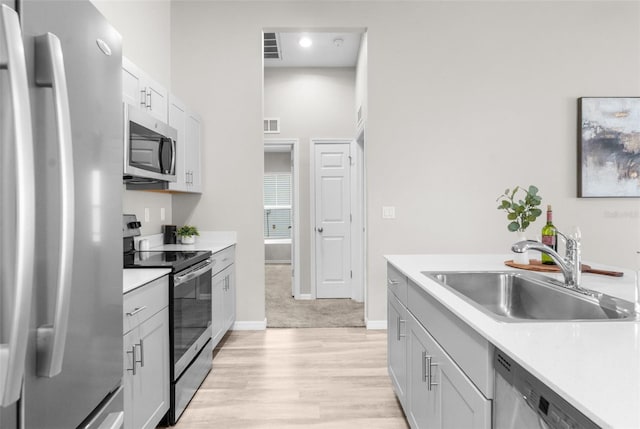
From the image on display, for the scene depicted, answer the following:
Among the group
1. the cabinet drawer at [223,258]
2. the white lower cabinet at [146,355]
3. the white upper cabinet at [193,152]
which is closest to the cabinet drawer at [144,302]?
Answer: the white lower cabinet at [146,355]

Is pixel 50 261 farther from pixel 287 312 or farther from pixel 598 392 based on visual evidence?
pixel 287 312

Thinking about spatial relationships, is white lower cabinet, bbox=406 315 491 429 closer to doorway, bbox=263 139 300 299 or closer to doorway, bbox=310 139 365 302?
doorway, bbox=310 139 365 302

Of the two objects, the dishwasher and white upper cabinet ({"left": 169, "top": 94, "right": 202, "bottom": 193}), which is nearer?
the dishwasher

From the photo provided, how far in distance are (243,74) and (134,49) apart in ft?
3.52

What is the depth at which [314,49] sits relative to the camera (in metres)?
4.56

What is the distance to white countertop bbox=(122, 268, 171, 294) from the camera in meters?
1.63

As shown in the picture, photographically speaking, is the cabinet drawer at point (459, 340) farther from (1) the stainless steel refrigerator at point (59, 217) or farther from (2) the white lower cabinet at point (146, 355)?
(2) the white lower cabinet at point (146, 355)

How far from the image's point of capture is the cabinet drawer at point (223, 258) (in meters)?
3.02

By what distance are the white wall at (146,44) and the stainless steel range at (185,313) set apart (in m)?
0.37

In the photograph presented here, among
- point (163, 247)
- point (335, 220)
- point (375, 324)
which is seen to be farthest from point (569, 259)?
point (335, 220)

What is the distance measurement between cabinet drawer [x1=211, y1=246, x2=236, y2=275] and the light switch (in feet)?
5.05

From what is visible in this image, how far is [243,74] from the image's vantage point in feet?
12.4

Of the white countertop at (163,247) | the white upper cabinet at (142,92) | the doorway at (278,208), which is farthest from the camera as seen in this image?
the doorway at (278,208)

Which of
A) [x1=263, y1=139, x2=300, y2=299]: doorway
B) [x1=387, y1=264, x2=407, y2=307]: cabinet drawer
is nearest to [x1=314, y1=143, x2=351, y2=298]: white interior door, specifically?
[x1=387, y1=264, x2=407, y2=307]: cabinet drawer
